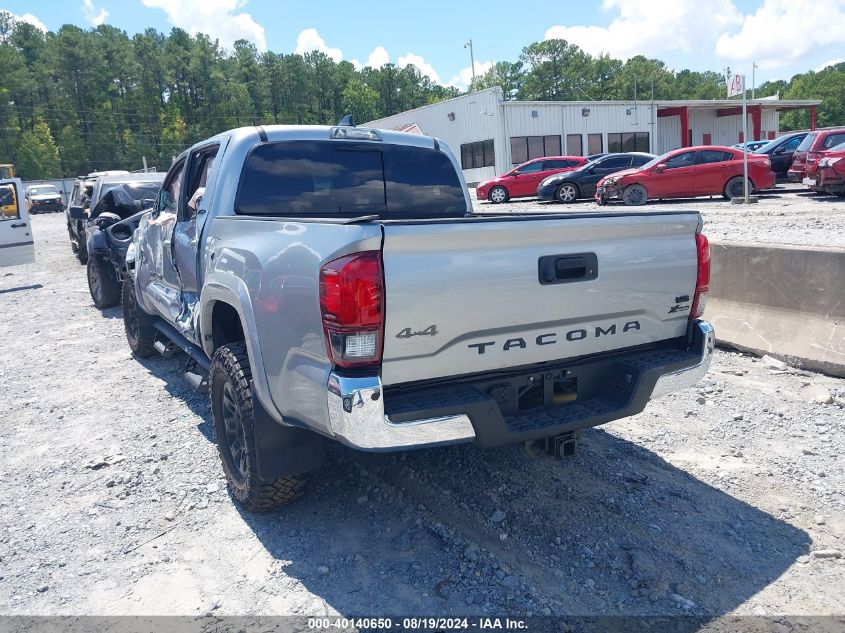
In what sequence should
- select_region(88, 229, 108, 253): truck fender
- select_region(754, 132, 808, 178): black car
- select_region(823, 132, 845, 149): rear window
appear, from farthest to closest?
select_region(754, 132, 808, 178): black car
select_region(823, 132, 845, 149): rear window
select_region(88, 229, 108, 253): truck fender

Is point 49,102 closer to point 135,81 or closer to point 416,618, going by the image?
point 135,81

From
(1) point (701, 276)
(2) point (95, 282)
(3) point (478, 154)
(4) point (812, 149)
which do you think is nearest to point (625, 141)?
(3) point (478, 154)

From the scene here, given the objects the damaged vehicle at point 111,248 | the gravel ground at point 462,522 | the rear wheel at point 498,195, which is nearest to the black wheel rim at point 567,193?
the rear wheel at point 498,195

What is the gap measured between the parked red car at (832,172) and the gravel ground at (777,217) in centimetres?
38

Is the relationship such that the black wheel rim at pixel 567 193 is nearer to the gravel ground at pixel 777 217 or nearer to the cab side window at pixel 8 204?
the gravel ground at pixel 777 217

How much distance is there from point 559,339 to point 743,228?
33.4ft

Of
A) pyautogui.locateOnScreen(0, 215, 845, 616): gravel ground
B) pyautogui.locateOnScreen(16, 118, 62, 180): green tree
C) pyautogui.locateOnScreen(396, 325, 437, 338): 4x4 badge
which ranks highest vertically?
Result: pyautogui.locateOnScreen(16, 118, 62, 180): green tree

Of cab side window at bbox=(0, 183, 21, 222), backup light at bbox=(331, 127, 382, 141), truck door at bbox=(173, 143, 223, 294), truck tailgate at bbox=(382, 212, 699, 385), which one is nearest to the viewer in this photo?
truck tailgate at bbox=(382, 212, 699, 385)

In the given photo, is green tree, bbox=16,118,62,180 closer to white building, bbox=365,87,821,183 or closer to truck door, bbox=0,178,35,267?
white building, bbox=365,87,821,183

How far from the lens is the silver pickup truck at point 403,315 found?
2.70 m

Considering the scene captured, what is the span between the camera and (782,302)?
570 centimetres

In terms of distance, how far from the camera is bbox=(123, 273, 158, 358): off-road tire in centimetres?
668

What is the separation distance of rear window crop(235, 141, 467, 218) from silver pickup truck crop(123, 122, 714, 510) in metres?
0.01

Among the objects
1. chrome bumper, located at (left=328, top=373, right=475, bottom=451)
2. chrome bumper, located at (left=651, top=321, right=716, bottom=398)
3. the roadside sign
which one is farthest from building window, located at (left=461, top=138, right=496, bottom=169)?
chrome bumper, located at (left=328, top=373, right=475, bottom=451)
